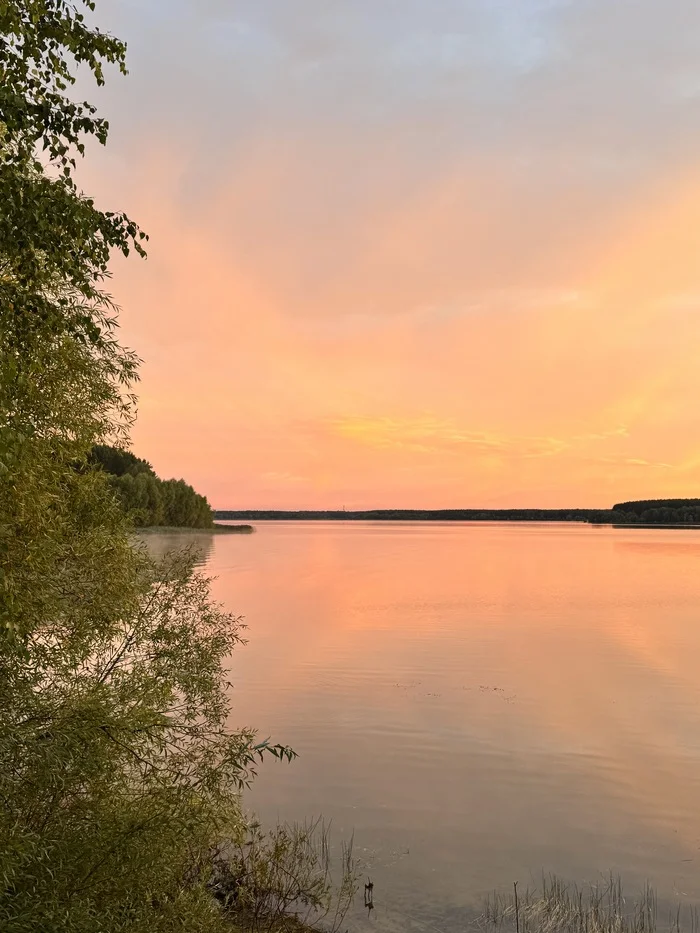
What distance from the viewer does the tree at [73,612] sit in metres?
7.16

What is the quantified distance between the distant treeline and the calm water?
95333mm

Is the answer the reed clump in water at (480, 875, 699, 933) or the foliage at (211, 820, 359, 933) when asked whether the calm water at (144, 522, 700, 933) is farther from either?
the foliage at (211, 820, 359, 933)

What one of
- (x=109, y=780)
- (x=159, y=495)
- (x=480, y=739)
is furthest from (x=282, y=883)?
(x=159, y=495)

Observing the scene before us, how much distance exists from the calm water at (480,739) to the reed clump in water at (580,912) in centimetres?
46

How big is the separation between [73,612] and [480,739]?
41.1 ft

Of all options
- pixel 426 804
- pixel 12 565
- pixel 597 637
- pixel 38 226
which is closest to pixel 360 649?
pixel 597 637

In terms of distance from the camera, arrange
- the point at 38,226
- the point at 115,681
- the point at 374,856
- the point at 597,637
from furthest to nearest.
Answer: the point at 597,637, the point at 374,856, the point at 115,681, the point at 38,226

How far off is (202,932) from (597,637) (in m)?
29.0

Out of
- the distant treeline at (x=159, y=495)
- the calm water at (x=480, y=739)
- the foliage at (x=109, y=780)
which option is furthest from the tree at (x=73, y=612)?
the distant treeline at (x=159, y=495)

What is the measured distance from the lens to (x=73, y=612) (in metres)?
9.95

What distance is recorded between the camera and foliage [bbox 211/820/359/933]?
32.6ft

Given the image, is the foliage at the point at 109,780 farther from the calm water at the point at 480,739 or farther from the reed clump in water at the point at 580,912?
the reed clump in water at the point at 580,912

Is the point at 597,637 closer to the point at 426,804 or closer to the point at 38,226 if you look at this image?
the point at 426,804

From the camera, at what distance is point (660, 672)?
87.8 feet
